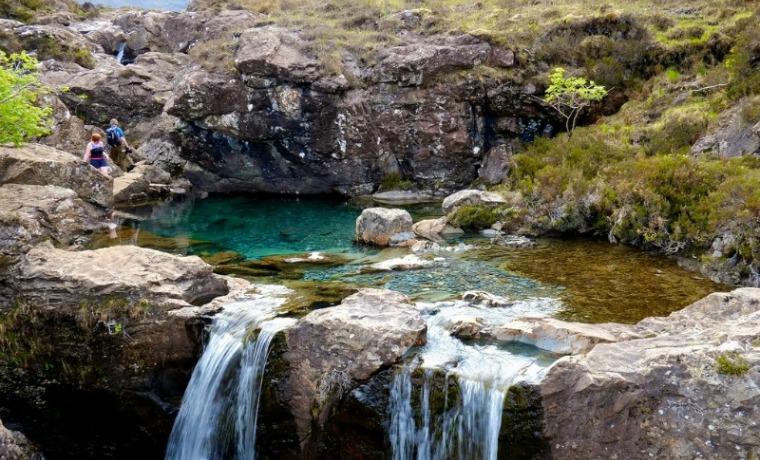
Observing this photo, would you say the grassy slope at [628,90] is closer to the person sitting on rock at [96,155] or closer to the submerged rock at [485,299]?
the submerged rock at [485,299]

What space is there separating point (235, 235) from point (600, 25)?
63.7 feet

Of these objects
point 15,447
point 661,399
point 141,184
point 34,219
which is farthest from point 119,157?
point 661,399

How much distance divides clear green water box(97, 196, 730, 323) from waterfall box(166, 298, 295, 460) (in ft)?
7.59

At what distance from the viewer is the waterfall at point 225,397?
9.02m

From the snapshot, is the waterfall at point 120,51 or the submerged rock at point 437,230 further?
the waterfall at point 120,51

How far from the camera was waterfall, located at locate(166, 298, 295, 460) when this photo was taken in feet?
29.6

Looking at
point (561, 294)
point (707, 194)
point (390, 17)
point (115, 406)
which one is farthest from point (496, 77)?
point (115, 406)

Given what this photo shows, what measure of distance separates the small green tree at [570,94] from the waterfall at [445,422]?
15.5 m

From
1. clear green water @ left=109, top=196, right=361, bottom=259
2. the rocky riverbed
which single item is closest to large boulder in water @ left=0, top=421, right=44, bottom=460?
the rocky riverbed

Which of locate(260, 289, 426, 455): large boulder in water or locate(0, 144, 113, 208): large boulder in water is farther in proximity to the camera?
locate(0, 144, 113, 208): large boulder in water

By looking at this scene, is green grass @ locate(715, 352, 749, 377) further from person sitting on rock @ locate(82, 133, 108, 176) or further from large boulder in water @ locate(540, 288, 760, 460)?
person sitting on rock @ locate(82, 133, 108, 176)

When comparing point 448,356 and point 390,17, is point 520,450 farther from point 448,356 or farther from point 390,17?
point 390,17

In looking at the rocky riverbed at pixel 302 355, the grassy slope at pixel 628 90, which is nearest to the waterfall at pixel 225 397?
the rocky riverbed at pixel 302 355

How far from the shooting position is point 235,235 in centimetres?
2042
